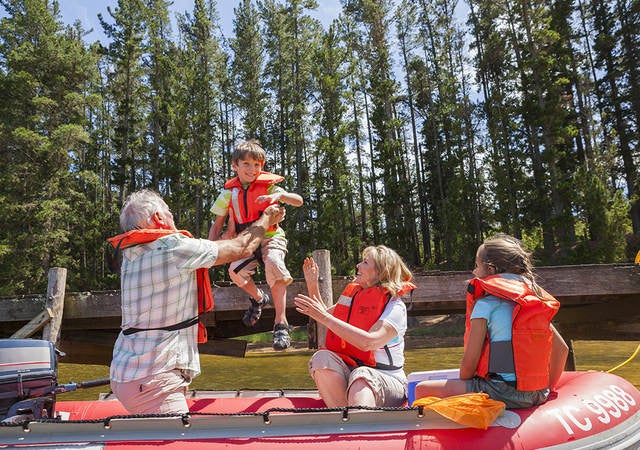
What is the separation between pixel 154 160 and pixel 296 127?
7933mm

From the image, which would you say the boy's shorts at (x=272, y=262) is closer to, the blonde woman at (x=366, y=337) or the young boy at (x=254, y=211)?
the young boy at (x=254, y=211)

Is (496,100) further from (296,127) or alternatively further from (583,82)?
(296,127)

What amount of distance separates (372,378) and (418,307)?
17.0 ft

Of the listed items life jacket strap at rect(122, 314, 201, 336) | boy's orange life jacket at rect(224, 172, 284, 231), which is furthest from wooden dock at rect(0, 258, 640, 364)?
life jacket strap at rect(122, 314, 201, 336)

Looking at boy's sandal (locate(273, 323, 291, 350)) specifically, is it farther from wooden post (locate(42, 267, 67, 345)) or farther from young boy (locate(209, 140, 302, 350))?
wooden post (locate(42, 267, 67, 345))

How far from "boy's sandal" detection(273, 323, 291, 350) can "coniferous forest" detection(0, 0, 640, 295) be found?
18.7m

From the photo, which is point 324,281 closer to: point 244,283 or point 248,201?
point 244,283

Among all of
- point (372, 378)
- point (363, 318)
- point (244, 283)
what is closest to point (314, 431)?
point (372, 378)

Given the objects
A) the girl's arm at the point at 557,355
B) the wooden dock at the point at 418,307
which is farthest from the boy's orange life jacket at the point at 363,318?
the wooden dock at the point at 418,307

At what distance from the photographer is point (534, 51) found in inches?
878

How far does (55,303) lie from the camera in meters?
7.38

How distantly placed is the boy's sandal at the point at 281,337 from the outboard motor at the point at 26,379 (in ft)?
5.04

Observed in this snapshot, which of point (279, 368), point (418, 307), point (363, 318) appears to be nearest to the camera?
point (363, 318)

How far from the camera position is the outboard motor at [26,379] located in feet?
10.1
